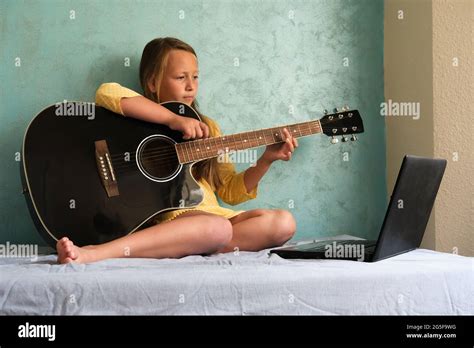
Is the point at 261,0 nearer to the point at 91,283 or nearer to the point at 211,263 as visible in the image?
the point at 211,263

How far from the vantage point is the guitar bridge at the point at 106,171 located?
1.77 m

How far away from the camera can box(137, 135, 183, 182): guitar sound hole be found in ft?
5.92

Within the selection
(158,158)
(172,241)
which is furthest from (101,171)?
(172,241)

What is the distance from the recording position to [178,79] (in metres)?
2.12

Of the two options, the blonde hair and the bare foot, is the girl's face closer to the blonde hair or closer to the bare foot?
the blonde hair

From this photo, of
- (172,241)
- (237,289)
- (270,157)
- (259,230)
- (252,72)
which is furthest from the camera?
(252,72)

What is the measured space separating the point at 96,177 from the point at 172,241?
296mm

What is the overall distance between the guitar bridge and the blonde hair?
0.37 meters

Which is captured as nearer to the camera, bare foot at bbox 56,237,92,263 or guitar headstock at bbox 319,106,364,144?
bare foot at bbox 56,237,92,263

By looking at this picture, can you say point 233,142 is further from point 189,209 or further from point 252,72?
point 252,72

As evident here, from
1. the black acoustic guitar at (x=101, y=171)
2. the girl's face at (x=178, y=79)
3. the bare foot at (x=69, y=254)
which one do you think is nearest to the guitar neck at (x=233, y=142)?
the black acoustic guitar at (x=101, y=171)

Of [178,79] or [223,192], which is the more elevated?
[178,79]

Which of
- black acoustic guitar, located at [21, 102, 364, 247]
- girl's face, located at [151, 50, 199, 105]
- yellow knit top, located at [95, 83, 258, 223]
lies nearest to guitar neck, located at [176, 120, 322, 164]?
black acoustic guitar, located at [21, 102, 364, 247]
